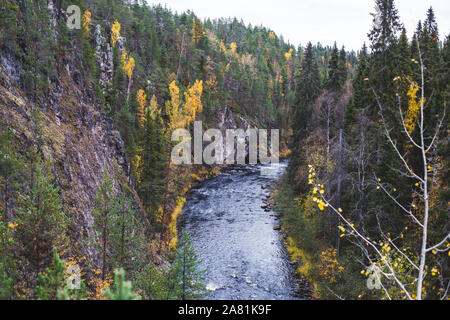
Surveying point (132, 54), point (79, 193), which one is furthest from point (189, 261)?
point (132, 54)

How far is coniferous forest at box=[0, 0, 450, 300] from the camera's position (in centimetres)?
817

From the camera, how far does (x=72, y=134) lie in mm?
18984

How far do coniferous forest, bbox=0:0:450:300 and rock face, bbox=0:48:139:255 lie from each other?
106 mm

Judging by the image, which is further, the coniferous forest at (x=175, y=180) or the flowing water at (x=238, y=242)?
the flowing water at (x=238, y=242)

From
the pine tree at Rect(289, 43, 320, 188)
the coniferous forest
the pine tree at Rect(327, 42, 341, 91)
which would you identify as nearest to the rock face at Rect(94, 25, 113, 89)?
the coniferous forest

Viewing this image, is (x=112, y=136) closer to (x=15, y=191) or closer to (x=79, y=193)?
(x=79, y=193)

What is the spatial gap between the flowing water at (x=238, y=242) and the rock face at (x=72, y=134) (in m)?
8.56

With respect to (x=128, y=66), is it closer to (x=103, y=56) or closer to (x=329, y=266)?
(x=103, y=56)

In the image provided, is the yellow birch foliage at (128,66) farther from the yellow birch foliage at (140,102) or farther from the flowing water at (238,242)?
the flowing water at (238,242)

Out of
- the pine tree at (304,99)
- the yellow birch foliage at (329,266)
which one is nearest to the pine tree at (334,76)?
the pine tree at (304,99)

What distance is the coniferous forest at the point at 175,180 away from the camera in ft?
26.8

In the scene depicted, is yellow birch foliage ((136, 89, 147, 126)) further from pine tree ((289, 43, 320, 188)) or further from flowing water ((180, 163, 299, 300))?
pine tree ((289, 43, 320, 188))

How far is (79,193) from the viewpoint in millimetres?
16250
